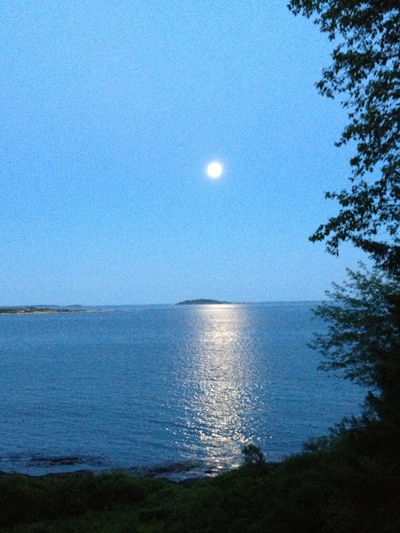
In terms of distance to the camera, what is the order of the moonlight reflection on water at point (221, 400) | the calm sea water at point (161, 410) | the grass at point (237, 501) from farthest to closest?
the moonlight reflection on water at point (221, 400) < the calm sea water at point (161, 410) < the grass at point (237, 501)

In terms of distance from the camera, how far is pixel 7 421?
1815 inches

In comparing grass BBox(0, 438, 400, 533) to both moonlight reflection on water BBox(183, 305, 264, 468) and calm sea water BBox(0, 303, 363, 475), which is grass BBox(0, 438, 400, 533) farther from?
moonlight reflection on water BBox(183, 305, 264, 468)

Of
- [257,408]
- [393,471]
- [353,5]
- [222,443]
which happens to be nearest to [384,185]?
[353,5]

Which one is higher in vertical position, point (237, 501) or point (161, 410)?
point (237, 501)

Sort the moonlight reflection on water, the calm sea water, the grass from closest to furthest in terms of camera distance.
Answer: the grass
the calm sea water
the moonlight reflection on water

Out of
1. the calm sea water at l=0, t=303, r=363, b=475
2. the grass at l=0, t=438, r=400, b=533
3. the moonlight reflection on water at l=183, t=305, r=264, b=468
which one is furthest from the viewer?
the moonlight reflection on water at l=183, t=305, r=264, b=468

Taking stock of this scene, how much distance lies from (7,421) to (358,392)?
41.7 meters

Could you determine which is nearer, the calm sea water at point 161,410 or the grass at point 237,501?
the grass at point 237,501

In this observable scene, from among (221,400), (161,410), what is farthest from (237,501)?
(221,400)

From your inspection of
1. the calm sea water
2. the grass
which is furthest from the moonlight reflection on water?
the grass

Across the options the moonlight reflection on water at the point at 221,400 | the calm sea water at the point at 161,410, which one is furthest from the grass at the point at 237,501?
the moonlight reflection on water at the point at 221,400

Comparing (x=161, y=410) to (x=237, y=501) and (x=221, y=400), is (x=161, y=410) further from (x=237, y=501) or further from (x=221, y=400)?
(x=237, y=501)

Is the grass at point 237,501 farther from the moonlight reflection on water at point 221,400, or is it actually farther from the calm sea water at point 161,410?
the moonlight reflection on water at point 221,400

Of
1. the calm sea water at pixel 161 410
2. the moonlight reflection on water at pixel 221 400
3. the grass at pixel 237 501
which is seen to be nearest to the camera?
→ the grass at pixel 237 501
